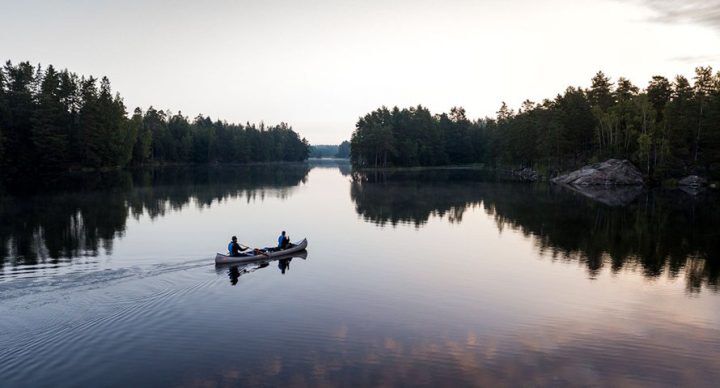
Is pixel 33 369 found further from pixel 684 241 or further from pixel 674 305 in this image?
pixel 684 241

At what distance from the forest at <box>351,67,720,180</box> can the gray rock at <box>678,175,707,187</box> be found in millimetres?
1606

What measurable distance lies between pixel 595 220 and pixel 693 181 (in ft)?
182

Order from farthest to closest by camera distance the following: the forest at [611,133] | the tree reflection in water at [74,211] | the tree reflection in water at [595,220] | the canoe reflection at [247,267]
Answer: the forest at [611,133]
the tree reflection in water at [595,220]
the tree reflection in water at [74,211]
the canoe reflection at [247,267]

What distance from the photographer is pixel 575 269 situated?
3225cm

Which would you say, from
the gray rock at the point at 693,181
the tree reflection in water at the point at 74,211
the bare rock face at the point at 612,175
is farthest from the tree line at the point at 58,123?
the gray rock at the point at 693,181

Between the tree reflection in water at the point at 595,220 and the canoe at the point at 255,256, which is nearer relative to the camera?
the canoe at the point at 255,256

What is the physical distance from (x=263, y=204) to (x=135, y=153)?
365 feet

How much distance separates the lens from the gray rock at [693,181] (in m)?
92.4

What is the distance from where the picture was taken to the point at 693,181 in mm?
93875

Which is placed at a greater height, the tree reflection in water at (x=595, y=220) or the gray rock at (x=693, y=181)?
the gray rock at (x=693, y=181)

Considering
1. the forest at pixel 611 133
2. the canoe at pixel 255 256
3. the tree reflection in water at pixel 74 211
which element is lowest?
Answer: the canoe at pixel 255 256

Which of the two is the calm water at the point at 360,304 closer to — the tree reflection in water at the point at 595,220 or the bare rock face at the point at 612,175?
the tree reflection in water at the point at 595,220

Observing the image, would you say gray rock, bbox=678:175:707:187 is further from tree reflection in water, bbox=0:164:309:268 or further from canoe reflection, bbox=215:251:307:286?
canoe reflection, bbox=215:251:307:286

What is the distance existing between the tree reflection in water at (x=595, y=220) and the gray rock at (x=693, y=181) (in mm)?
10748
